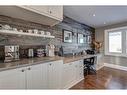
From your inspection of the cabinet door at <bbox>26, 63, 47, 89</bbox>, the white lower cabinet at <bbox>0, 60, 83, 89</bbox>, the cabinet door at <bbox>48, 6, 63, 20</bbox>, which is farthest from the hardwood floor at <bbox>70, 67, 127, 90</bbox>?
the cabinet door at <bbox>48, 6, 63, 20</bbox>

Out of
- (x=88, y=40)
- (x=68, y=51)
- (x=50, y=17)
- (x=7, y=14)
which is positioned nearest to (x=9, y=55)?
(x=7, y=14)

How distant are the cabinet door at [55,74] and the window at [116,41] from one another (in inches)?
155

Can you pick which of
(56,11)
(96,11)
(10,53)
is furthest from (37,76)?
(96,11)

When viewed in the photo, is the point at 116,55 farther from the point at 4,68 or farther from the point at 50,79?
A: the point at 4,68

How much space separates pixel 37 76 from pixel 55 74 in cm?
49

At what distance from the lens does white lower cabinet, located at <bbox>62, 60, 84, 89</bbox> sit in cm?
257

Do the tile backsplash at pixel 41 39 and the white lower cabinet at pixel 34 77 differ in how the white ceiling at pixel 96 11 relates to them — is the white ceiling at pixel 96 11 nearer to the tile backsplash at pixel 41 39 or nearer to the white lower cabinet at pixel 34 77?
the tile backsplash at pixel 41 39

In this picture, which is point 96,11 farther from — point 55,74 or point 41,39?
point 55,74

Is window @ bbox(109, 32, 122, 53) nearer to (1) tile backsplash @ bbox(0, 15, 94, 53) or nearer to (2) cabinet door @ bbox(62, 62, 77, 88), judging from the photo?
(1) tile backsplash @ bbox(0, 15, 94, 53)

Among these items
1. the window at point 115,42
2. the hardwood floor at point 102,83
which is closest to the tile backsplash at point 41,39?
the hardwood floor at point 102,83

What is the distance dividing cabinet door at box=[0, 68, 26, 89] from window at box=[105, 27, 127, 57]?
4821mm

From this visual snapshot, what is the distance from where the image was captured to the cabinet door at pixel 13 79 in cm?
131

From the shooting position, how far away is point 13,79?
1.41 metres

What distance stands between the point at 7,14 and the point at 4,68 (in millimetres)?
1105
